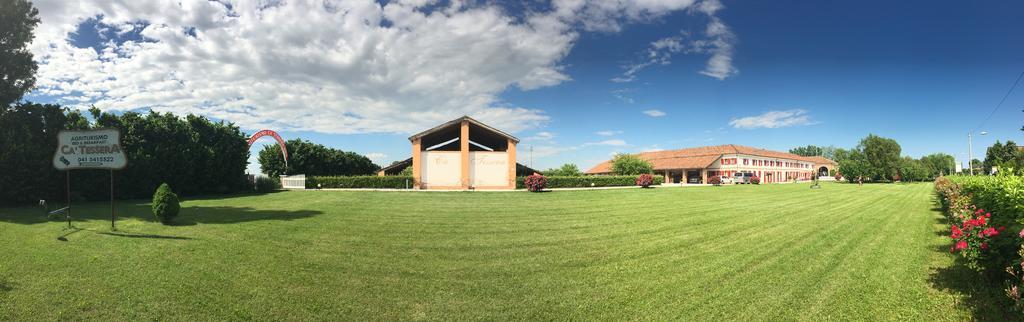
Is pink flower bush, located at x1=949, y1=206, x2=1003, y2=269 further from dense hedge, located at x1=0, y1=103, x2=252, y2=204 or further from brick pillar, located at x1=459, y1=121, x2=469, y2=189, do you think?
brick pillar, located at x1=459, y1=121, x2=469, y2=189

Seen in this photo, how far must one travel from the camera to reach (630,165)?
52.8m

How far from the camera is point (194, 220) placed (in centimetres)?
1291

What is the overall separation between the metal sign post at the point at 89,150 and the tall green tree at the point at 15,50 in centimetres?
1361

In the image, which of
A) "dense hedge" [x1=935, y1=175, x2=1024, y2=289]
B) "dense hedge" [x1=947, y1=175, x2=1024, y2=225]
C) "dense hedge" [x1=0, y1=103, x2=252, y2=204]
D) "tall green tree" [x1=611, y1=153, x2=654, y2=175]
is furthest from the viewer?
"tall green tree" [x1=611, y1=153, x2=654, y2=175]

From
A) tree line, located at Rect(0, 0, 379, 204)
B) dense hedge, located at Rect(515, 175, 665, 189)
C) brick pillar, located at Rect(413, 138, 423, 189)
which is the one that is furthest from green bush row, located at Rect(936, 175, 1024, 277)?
brick pillar, located at Rect(413, 138, 423, 189)

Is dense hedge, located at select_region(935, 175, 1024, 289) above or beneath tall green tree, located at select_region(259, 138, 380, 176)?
beneath

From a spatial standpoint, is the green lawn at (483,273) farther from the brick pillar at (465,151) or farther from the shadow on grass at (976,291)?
the brick pillar at (465,151)

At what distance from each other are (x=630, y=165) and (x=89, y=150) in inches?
1934

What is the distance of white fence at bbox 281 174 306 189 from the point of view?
3378cm

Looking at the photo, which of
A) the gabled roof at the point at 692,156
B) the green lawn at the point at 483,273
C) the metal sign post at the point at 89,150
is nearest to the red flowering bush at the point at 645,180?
the gabled roof at the point at 692,156

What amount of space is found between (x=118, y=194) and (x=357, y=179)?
14230mm

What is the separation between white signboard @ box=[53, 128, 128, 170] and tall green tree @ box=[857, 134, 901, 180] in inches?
3276

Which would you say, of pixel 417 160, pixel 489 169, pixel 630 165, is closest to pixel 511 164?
pixel 489 169

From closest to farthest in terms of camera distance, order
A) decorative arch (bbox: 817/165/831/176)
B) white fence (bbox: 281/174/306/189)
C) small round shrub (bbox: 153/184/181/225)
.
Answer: small round shrub (bbox: 153/184/181/225), white fence (bbox: 281/174/306/189), decorative arch (bbox: 817/165/831/176)
